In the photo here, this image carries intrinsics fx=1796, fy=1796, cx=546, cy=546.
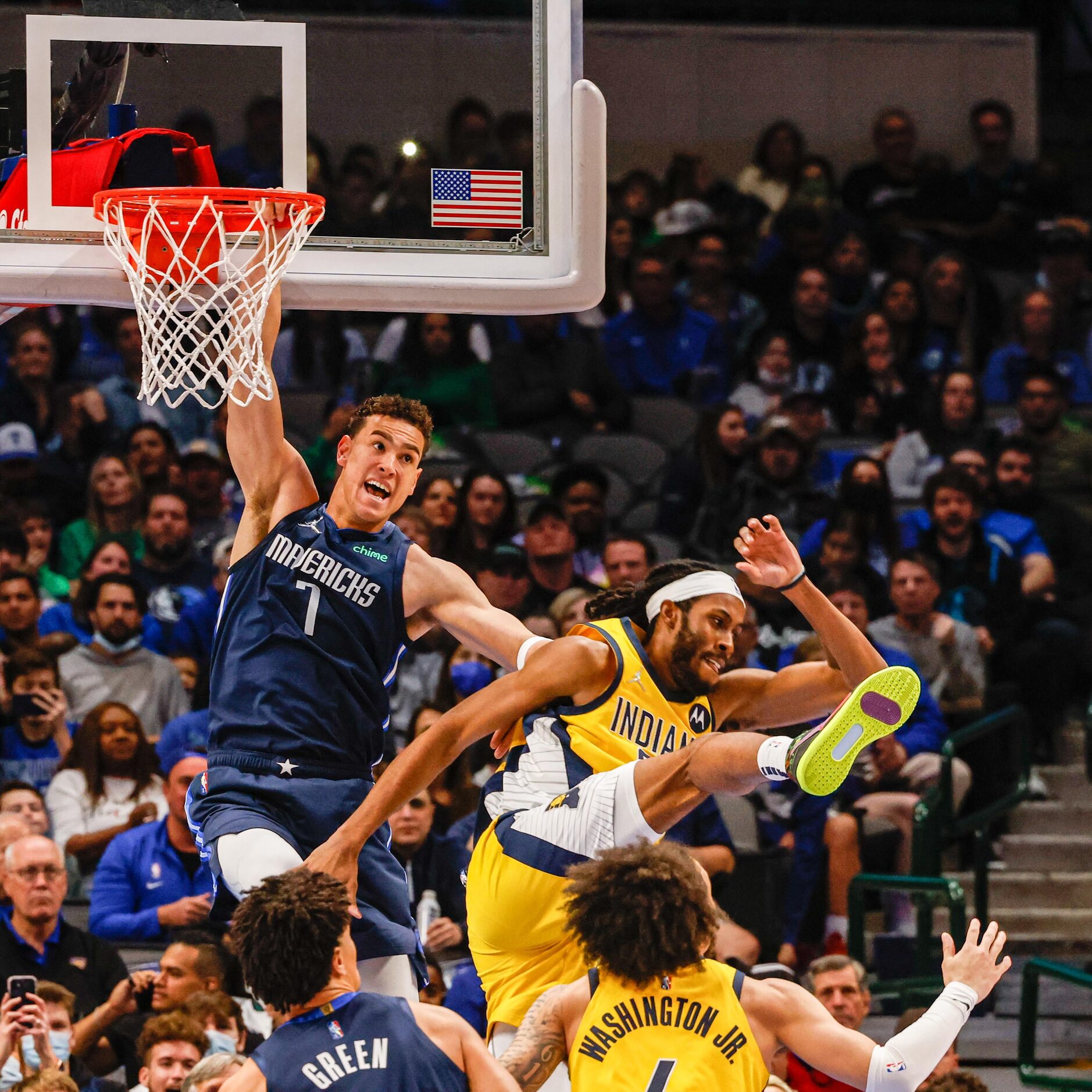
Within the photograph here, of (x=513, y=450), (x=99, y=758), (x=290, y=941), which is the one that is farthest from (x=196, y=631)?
(x=290, y=941)

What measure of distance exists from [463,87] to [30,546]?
4523 mm

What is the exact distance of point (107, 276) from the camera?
5.55 meters

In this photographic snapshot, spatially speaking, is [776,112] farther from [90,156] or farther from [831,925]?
[90,156]

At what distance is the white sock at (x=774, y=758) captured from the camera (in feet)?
16.0

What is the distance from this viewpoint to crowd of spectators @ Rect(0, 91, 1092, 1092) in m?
7.62

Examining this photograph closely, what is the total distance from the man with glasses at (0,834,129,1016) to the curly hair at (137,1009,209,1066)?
0.66 meters

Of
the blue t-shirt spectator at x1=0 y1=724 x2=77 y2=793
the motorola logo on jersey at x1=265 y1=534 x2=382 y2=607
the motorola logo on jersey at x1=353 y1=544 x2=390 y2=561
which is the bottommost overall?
the blue t-shirt spectator at x1=0 y1=724 x2=77 y2=793

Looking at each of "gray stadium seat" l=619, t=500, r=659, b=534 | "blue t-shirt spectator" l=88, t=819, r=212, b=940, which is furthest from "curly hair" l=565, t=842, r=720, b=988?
"gray stadium seat" l=619, t=500, r=659, b=534

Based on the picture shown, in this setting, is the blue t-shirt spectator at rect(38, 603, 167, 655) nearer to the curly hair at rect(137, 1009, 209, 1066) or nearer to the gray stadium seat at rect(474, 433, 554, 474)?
the gray stadium seat at rect(474, 433, 554, 474)

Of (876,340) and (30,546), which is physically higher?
(876,340)

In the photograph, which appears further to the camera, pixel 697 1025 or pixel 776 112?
pixel 776 112

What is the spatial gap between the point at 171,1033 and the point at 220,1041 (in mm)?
304

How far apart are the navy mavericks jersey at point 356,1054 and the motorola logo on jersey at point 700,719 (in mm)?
1775

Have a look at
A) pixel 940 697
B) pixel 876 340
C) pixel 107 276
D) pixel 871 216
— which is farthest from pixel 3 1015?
pixel 871 216
